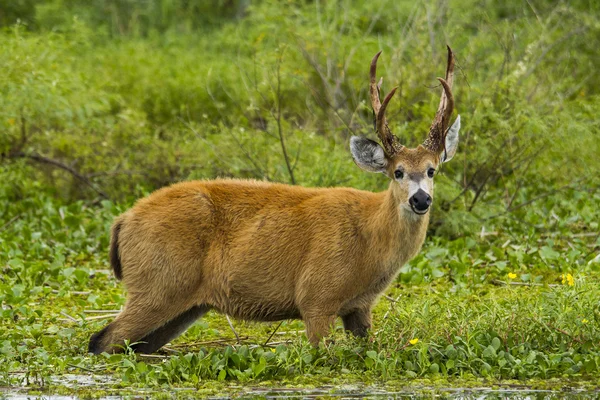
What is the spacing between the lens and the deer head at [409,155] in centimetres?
826

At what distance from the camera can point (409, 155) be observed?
333 inches

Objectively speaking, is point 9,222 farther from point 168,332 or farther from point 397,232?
point 397,232

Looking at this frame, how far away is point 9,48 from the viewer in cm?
1347

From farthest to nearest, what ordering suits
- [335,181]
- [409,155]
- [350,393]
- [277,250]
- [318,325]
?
1. [335,181]
2. [277,250]
3. [409,155]
4. [318,325]
5. [350,393]

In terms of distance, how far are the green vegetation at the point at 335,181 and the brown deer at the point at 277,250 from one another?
0.32 m

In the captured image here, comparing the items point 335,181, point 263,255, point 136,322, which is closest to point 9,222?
point 335,181

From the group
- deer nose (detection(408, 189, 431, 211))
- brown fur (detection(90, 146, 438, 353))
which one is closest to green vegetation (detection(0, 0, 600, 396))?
brown fur (detection(90, 146, 438, 353))

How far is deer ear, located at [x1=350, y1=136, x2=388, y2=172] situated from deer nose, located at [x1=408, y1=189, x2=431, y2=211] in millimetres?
591

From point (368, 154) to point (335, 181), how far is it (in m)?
3.21

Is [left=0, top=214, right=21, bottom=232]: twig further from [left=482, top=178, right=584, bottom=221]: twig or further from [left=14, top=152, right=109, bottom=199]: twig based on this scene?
[left=482, top=178, right=584, bottom=221]: twig

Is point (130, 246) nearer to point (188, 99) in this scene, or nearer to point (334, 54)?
point (334, 54)

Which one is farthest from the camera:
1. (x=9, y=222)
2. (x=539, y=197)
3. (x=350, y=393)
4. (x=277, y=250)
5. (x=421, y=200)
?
(x=9, y=222)

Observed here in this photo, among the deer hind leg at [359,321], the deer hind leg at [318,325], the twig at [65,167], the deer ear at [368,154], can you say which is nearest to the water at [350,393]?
the deer hind leg at [318,325]

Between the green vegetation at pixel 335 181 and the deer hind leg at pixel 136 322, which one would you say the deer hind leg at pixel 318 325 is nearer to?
the green vegetation at pixel 335 181
